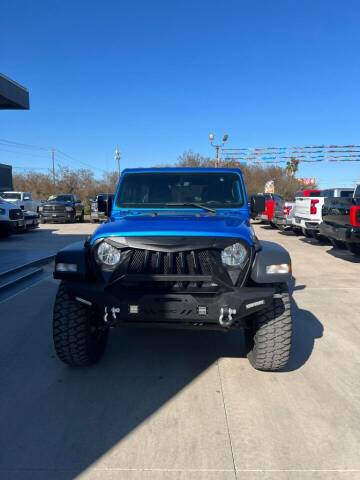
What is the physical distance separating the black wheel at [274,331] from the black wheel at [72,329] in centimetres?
140

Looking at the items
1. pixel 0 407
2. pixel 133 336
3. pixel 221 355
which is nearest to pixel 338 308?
pixel 221 355

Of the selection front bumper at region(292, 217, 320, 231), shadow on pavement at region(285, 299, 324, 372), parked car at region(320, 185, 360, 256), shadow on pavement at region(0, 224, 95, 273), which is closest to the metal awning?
shadow on pavement at region(0, 224, 95, 273)

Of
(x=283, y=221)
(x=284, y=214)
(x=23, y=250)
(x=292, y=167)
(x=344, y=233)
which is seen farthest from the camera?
(x=292, y=167)

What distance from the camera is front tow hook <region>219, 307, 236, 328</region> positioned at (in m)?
3.25

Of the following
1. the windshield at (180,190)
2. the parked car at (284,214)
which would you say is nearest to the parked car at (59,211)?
the parked car at (284,214)

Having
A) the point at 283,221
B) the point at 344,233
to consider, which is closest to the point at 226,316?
the point at 344,233

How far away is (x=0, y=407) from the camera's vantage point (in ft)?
10.5

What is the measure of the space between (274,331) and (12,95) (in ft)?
58.8

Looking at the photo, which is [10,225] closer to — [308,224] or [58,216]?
[58,216]

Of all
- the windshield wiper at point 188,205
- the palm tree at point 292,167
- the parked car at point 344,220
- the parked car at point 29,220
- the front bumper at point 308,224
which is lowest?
the parked car at point 29,220

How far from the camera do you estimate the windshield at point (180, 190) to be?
498 cm

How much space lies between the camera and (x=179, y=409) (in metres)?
3.19

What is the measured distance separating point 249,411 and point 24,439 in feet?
5.22

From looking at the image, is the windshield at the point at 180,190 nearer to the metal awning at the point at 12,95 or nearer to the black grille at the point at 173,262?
the black grille at the point at 173,262
